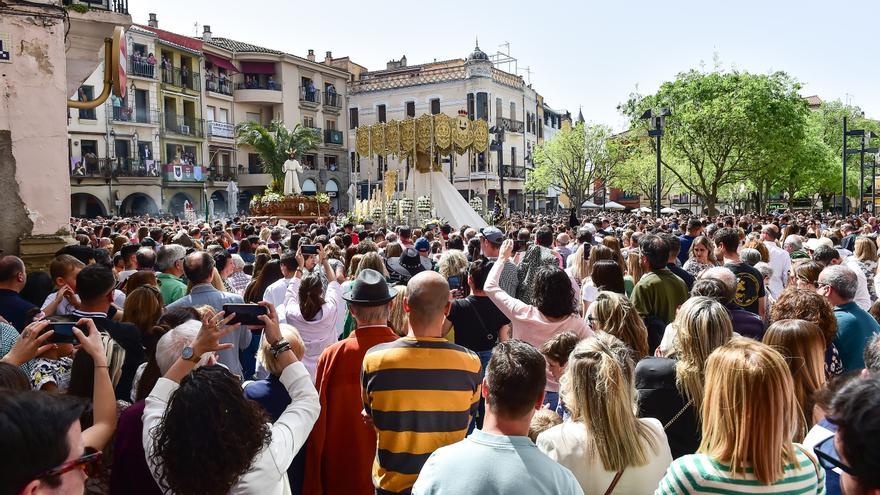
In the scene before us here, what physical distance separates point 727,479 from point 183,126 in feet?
135

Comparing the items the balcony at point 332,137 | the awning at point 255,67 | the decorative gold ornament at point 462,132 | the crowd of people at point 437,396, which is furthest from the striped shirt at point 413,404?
the balcony at point 332,137

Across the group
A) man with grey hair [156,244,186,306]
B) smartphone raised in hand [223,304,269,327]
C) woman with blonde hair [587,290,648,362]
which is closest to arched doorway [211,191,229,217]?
man with grey hair [156,244,186,306]

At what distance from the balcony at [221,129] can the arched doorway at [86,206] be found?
833 centimetres

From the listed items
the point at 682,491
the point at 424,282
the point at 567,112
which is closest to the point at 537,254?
the point at 424,282

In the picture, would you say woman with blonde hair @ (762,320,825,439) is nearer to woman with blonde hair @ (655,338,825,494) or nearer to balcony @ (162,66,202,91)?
woman with blonde hair @ (655,338,825,494)

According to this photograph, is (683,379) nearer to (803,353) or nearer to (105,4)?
(803,353)

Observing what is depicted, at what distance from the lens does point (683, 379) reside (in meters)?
3.40

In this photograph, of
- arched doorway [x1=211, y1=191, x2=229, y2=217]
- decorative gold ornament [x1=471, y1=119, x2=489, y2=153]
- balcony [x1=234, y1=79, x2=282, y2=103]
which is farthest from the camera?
balcony [x1=234, y1=79, x2=282, y2=103]

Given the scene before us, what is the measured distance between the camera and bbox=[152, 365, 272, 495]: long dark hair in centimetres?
229

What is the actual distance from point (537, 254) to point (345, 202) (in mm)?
42557

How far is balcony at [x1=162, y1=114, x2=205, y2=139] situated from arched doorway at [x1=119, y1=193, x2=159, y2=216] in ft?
13.4

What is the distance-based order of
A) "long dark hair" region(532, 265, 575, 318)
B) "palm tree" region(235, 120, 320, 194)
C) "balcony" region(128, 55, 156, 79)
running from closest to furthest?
"long dark hair" region(532, 265, 575, 318)
"balcony" region(128, 55, 156, 79)
"palm tree" region(235, 120, 320, 194)

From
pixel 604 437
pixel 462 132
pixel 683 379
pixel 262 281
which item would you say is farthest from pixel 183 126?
pixel 604 437

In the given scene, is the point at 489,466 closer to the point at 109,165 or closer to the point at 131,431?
the point at 131,431
